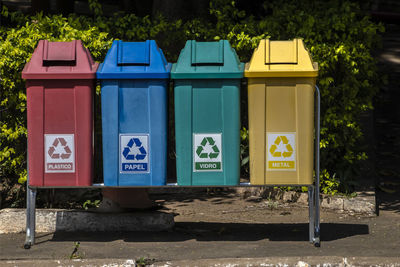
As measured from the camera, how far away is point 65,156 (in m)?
5.56

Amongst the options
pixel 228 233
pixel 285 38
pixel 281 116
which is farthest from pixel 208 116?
pixel 285 38

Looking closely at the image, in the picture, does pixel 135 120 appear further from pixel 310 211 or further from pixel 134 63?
pixel 310 211

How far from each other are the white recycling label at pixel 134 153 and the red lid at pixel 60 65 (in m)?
0.57

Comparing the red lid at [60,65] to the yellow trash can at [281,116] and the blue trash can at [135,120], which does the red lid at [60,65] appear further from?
the yellow trash can at [281,116]

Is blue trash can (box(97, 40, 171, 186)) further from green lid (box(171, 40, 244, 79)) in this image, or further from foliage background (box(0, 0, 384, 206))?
foliage background (box(0, 0, 384, 206))

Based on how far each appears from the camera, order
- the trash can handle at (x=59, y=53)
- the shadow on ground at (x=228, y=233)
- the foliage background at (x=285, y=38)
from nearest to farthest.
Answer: the trash can handle at (x=59, y=53) < the shadow on ground at (x=228, y=233) < the foliage background at (x=285, y=38)

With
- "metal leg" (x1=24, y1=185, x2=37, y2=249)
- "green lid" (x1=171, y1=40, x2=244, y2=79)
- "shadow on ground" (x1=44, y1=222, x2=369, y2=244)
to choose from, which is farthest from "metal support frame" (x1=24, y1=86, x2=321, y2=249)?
"green lid" (x1=171, y1=40, x2=244, y2=79)

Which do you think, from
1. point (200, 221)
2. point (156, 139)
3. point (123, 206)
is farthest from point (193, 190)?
point (156, 139)

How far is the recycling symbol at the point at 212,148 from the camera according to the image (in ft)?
18.1

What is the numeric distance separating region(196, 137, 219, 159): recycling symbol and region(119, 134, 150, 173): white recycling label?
1.36 ft

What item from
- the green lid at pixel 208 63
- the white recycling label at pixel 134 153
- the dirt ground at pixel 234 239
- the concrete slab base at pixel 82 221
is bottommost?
the dirt ground at pixel 234 239

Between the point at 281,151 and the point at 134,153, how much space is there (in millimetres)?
1172

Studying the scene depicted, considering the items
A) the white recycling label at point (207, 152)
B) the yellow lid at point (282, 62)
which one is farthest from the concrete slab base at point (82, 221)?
the yellow lid at point (282, 62)

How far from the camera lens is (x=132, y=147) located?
18.1ft
